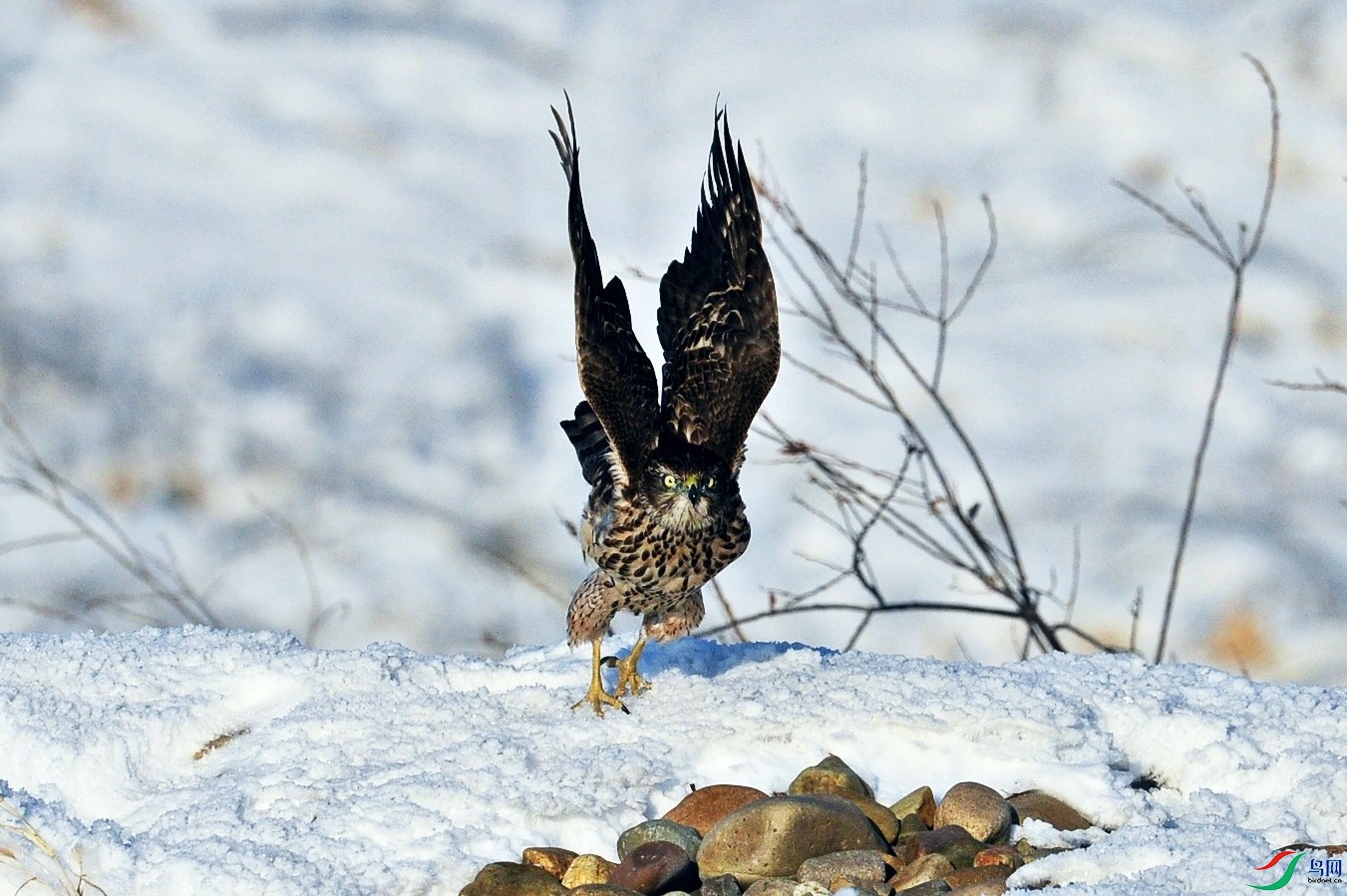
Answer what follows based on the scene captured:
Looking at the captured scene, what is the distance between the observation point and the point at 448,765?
3.19 m

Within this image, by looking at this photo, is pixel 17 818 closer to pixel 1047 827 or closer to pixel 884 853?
pixel 884 853

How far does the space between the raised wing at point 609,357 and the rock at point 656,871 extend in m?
1.16

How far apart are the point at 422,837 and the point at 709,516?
1.11m

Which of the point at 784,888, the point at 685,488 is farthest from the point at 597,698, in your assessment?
the point at 784,888

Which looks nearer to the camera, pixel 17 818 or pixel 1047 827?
pixel 17 818

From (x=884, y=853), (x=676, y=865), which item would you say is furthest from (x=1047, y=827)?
(x=676, y=865)

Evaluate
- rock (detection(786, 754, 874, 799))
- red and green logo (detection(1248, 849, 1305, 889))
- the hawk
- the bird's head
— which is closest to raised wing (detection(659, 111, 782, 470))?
the hawk

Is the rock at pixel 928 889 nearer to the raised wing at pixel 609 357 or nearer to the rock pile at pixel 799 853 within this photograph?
the rock pile at pixel 799 853

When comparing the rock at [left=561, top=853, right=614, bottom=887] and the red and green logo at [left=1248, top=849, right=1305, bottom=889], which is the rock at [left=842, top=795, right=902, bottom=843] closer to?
the rock at [left=561, top=853, right=614, bottom=887]

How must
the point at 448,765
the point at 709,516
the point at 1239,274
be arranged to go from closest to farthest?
the point at 448,765
the point at 709,516
the point at 1239,274

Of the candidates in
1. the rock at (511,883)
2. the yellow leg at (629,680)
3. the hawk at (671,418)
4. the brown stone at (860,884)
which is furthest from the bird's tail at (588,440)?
the brown stone at (860,884)

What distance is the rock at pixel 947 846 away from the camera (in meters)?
2.82

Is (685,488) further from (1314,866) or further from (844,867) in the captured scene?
(1314,866)

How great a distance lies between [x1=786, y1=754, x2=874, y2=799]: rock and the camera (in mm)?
3119
